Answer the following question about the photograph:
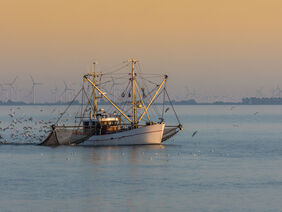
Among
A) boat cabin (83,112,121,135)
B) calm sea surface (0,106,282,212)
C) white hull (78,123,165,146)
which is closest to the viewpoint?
calm sea surface (0,106,282,212)

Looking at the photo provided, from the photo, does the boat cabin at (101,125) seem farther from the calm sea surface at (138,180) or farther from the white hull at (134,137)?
the calm sea surface at (138,180)

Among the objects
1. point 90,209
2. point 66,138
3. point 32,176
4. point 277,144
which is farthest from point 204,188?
point 277,144

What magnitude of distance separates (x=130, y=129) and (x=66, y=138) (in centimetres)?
1478

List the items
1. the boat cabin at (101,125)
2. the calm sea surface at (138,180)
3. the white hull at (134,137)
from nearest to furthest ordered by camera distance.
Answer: the calm sea surface at (138,180), the boat cabin at (101,125), the white hull at (134,137)

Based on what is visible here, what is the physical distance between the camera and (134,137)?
389ft

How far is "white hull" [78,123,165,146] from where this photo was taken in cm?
11844

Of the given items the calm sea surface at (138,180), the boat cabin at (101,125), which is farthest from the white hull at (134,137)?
the calm sea surface at (138,180)

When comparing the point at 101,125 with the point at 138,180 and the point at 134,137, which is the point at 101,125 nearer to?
the point at 134,137

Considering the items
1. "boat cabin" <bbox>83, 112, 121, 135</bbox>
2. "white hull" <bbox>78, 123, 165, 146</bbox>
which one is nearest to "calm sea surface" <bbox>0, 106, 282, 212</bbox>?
"white hull" <bbox>78, 123, 165, 146</bbox>

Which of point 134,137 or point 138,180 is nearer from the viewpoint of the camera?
point 138,180

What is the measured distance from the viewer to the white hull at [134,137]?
4663 inches

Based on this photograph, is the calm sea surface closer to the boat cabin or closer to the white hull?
the white hull

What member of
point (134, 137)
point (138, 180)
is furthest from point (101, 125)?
point (138, 180)

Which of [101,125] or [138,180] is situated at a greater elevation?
[101,125]
